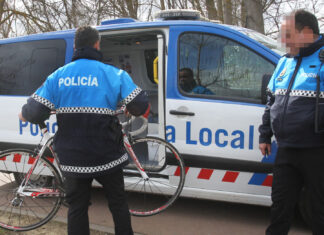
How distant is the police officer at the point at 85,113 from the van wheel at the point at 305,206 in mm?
1617

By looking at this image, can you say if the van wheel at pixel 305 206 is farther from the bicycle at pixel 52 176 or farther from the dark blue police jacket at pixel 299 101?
the bicycle at pixel 52 176

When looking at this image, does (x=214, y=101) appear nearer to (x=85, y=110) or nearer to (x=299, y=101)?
(x=299, y=101)

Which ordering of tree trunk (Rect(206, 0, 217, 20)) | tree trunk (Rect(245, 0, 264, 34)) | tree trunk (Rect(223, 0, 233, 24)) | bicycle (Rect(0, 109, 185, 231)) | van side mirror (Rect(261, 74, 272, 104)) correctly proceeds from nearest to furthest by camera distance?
van side mirror (Rect(261, 74, 272, 104)) < bicycle (Rect(0, 109, 185, 231)) < tree trunk (Rect(245, 0, 264, 34)) < tree trunk (Rect(223, 0, 233, 24)) < tree trunk (Rect(206, 0, 217, 20))

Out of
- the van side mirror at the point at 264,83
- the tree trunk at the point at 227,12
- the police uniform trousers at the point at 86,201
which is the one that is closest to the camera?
the police uniform trousers at the point at 86,201

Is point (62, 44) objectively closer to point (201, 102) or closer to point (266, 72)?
point (201, 102)

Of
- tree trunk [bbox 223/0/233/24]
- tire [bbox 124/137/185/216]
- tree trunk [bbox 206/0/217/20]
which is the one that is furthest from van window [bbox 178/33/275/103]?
tree trunk [bbox 206/0/217/20]

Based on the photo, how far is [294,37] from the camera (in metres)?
2.24

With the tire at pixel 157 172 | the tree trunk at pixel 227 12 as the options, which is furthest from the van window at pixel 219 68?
the tree trunk at pixel 227 12

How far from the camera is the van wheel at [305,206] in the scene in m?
2.90

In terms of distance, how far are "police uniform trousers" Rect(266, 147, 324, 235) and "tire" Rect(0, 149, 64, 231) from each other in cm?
186

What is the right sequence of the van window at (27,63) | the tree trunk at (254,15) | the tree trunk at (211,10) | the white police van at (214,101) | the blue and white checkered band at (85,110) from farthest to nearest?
1. the tree trunk at (211,10)
2. the tree trunk at (254,15)
3. the van window at (27,63)
4. the white police van at (214,101)
5. the blue and white checkered band at (85,110)

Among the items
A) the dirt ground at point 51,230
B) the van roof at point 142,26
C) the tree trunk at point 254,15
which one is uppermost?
the tree trunk at point 254,15

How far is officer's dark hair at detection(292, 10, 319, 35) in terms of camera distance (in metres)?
2.22

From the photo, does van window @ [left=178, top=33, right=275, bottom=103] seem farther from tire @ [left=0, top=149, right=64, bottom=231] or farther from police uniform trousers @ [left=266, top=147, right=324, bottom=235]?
tire @ [left=0, top=149, right=64, bottom=231]
